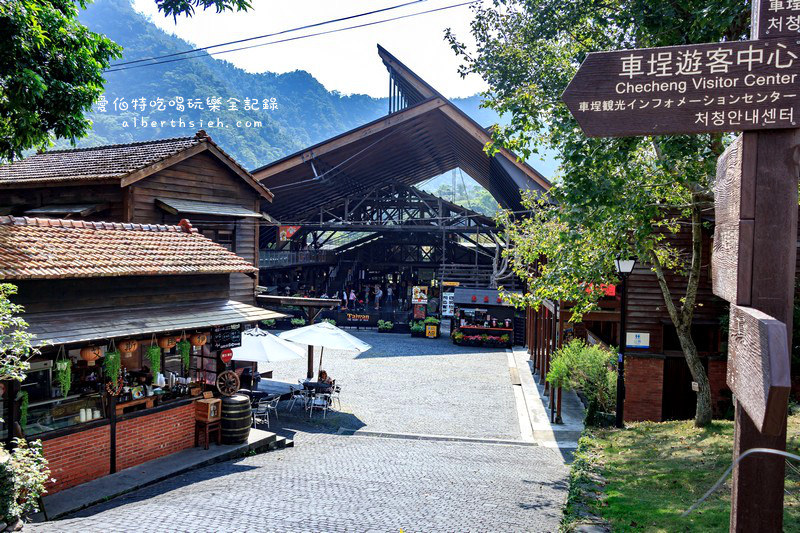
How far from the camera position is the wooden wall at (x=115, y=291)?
915 centimetres

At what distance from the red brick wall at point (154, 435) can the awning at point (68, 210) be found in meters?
7.58

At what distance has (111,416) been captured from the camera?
390 inches

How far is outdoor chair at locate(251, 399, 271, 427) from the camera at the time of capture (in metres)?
14.2

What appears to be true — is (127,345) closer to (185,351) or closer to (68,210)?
(185,351)

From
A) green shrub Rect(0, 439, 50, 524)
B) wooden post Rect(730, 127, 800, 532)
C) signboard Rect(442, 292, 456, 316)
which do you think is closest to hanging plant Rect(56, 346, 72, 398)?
green shrub Rect(0, 439, 50, 524)

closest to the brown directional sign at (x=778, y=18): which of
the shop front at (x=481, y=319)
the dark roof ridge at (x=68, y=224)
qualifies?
the dark roof ridge at (x=68, y=224)

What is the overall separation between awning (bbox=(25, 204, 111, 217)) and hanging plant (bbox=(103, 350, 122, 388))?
7.94 meters

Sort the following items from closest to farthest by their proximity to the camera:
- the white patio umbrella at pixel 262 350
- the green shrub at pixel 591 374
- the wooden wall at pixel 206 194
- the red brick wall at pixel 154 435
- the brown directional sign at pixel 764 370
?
the brown directional sign at pixel 764 370, the red brick wall at pixel 154 435, the green shrub at pixel 591 374, the white patio umbrella at pixel 262 350, the wooden wall at pixel 206 194

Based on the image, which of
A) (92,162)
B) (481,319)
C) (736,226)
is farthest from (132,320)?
(481,319)

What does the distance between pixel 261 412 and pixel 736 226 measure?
12.7 meters

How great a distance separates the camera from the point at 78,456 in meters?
9.30

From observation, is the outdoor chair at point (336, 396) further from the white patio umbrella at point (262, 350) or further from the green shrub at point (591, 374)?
the green shrub at point (591, 374)

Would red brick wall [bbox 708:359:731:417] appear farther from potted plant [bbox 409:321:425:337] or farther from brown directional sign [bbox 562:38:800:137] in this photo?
potted plant [bbox 409:321:425:337]

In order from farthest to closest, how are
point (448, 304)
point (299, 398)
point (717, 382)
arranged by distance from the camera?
point (448, 304) < point (299, 398) < point (717, 382)
